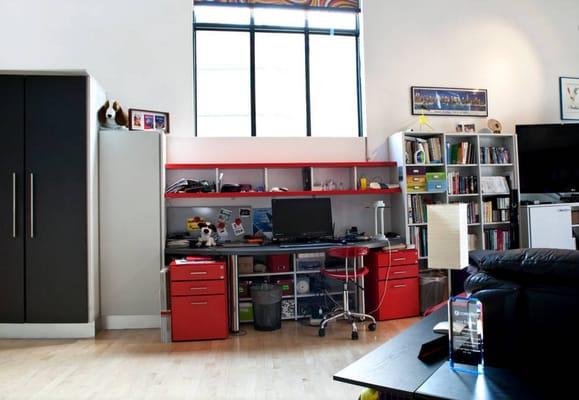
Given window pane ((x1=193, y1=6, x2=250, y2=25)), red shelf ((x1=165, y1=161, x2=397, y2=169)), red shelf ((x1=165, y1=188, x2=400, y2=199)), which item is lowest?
red shelf ((x1=165, y1=188, x2=400, y2=199))

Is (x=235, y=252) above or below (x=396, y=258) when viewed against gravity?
above

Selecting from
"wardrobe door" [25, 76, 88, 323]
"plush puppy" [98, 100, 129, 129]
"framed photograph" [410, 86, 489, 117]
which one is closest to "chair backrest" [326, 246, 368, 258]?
"framed photograph" [410, 86, 489, 117]

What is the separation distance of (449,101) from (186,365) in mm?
4269

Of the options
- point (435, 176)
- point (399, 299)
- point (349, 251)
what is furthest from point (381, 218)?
point (349, 251)

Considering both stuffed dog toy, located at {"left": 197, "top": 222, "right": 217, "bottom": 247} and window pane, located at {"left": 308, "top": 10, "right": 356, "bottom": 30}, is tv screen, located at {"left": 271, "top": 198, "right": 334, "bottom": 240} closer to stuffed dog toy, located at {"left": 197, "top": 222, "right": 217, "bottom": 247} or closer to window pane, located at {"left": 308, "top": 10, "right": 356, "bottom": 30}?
stuffed dog toy, located at {"left": 197, "top": 222, "right": 217, "bottom": 247}

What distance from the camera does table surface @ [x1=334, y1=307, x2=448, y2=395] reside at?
1.31 m

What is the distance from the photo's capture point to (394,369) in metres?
1.42

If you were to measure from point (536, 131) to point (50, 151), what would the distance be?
214 inches

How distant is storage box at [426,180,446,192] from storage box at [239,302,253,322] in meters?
2.33

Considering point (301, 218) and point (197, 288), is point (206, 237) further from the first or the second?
point (301, 218)

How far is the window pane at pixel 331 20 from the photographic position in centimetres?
500

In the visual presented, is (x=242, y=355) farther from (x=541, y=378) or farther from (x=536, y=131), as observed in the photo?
(x=536, y=131)

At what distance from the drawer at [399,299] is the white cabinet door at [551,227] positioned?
1674mm

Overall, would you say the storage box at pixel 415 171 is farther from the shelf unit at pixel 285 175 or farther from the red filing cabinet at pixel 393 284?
the red filing cabinet at pixel 393 284
